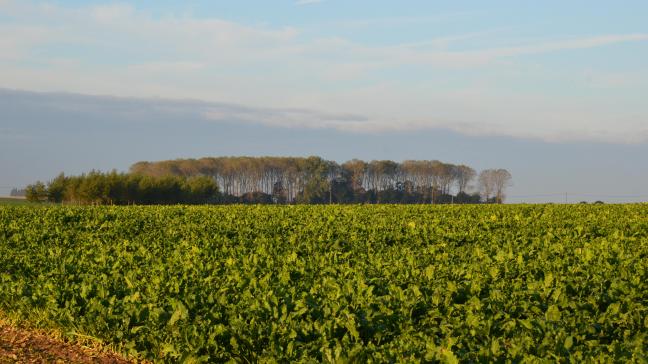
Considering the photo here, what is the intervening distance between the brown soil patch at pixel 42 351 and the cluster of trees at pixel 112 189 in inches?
2470

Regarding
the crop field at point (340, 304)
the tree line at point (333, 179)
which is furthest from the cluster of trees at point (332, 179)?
the crop field at point (340, 304)

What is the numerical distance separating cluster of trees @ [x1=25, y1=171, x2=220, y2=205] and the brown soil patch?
2470 inches

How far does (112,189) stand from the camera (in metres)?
72.9

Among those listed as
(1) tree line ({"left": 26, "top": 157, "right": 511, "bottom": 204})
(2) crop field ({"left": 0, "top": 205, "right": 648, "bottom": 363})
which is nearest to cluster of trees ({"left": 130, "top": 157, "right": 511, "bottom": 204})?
(1) tree line ({"left": 26, "top": 157, "right": 511, "bottom": 204})

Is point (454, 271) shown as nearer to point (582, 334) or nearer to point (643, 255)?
point (582, 334)

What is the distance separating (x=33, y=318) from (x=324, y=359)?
577 centimetres

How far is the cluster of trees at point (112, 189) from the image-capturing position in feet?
239

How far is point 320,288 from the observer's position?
8641 millimetres

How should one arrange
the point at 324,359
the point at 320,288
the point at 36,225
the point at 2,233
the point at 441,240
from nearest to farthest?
the point at 324,359 < the point at 320,288 < the point at 441,240 < the point at 2,233 < the point at 36,225

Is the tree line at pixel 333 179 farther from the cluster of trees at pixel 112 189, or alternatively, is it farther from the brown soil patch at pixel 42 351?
the brown soil patch at pixel 42 351

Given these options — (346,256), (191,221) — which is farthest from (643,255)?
(191,221)

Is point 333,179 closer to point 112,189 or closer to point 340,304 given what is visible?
point 112,189

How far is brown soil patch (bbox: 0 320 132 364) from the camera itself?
891 centimetres

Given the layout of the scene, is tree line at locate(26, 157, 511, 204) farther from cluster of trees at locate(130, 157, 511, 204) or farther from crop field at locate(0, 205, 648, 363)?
crop field at locate(0, 205, 648, 363)
